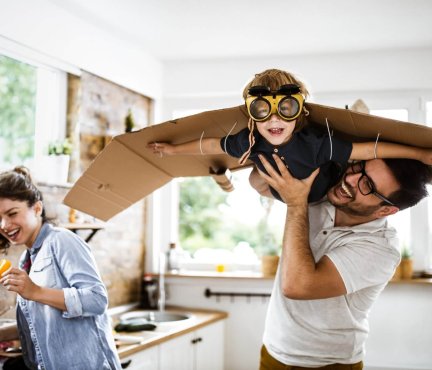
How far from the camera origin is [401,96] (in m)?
4.00

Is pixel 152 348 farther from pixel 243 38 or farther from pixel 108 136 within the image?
pixel 243 38

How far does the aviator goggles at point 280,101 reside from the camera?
1488 mm

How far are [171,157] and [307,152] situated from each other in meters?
0.51

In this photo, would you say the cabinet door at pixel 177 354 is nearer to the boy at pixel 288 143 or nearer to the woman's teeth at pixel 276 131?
the boy at pixel 288 143

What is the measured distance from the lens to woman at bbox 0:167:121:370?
1.91 metres

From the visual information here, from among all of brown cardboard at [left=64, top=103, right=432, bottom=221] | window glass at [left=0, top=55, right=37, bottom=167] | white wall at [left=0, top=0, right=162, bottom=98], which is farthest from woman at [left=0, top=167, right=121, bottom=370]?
white wall at [left=0, top=0, right=162, bottom=98]

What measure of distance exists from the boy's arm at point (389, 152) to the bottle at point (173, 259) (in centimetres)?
274

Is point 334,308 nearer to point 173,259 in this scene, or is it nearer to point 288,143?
point 288,143

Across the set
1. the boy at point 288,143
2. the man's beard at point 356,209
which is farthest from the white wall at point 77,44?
the man's beard at point 356,209

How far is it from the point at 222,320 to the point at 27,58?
6.94 ft

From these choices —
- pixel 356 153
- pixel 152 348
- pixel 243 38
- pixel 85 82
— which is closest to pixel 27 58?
pixel 85 82

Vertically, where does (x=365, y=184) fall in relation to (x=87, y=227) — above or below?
above

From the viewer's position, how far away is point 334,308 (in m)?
1.80

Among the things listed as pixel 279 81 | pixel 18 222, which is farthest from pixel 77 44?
pixel 279 81
